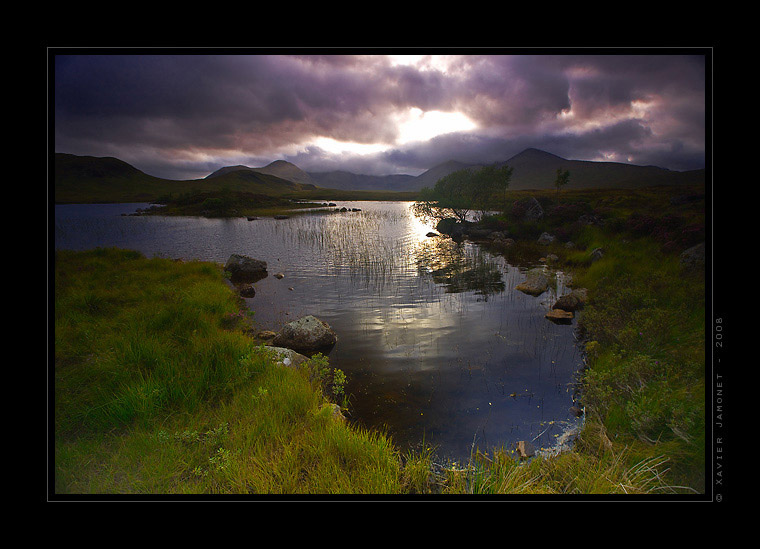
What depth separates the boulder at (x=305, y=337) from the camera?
8105 millimetres

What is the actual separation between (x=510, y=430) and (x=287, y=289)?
11.1 metres

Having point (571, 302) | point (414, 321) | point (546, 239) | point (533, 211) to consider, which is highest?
point (533, 211)

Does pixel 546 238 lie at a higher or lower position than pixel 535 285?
higher

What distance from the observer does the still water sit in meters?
5.45

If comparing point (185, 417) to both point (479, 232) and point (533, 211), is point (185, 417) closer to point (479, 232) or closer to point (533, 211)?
point (479, 232)

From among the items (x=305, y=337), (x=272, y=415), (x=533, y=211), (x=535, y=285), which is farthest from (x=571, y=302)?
(x=533, y=211)

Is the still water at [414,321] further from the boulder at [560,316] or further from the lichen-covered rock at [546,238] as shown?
the lichen-covered rock at [546,238]

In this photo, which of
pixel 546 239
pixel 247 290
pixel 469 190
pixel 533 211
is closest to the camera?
pixel 247 290

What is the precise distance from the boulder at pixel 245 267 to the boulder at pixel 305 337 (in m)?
8.08

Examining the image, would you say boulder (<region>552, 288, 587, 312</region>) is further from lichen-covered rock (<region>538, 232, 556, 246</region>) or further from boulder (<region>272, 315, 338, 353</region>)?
lichen-covered rock (<region>538, 232, 556, 246</region>)

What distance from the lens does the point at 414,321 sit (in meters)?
10.2

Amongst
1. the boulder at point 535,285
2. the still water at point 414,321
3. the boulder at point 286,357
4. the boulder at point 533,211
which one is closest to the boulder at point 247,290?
the still water at point 414,321

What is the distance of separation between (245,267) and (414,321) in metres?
10.7
